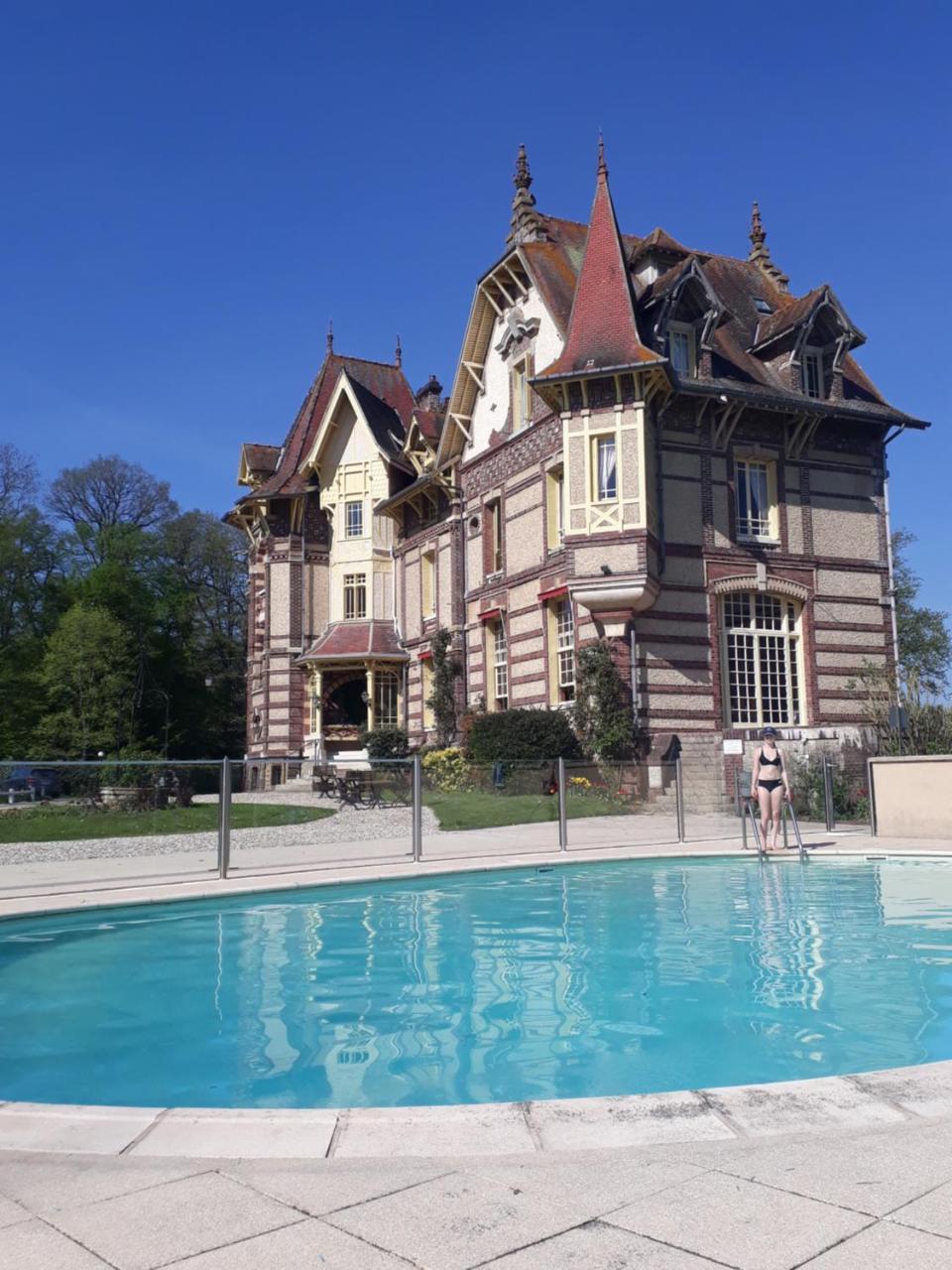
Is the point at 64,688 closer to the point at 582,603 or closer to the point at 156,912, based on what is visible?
the point at 582,603

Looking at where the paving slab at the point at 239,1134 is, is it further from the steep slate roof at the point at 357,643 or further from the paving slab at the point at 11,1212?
the steep slate roof at the point at 357,643

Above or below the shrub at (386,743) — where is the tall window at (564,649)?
above

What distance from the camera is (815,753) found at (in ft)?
75.5

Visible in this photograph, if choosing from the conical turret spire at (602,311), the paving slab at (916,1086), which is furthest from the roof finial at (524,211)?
the paving slab at (916,1086)

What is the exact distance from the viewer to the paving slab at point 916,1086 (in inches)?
160

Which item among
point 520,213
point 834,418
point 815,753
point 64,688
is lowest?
point 815,753

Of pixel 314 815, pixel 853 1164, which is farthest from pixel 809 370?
pixel 853 1164

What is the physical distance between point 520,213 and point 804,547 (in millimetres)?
12797

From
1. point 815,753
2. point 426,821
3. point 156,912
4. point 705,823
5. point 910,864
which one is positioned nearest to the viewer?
point 156,912

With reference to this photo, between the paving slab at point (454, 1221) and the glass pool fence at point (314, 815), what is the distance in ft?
32.2

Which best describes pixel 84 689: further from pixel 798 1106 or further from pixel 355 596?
pixel 798 1106

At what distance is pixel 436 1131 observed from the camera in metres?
3.89

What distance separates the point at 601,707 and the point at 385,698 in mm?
14397

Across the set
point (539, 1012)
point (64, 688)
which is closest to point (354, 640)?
point (64, 688)
